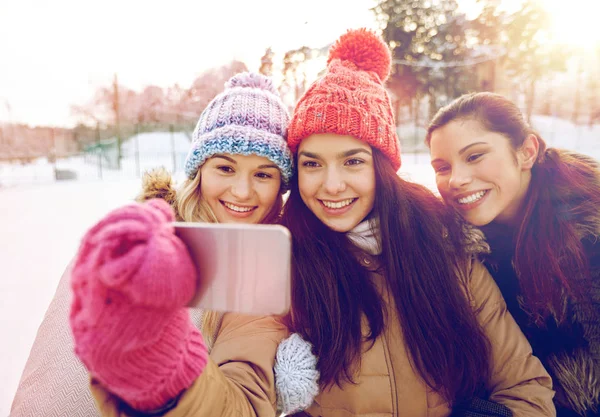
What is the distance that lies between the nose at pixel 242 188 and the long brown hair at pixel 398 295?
0.28 meters

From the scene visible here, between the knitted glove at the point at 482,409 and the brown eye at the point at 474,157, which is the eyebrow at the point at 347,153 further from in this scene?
the knitted glove at the point at 482,409

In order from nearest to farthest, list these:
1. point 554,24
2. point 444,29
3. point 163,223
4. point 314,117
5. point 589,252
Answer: point 163,223 → point 314,117 → point 589,252 → point 554,24 → point 444,29

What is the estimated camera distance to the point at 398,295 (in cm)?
168

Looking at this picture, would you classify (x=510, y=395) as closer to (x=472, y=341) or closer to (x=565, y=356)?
(x=472, y=341)

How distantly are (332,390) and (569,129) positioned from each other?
85.3 ft

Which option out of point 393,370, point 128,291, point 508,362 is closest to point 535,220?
point 508,362

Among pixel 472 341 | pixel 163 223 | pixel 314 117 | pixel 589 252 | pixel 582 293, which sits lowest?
pixel 472 341

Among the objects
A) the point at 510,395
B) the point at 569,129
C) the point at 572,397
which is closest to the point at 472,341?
the point at 510,395

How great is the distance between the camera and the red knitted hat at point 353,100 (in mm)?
1697

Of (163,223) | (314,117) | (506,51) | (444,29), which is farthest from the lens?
(444,29)

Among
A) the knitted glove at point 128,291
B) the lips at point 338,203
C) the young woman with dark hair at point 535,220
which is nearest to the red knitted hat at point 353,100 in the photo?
the lips at point 338,203

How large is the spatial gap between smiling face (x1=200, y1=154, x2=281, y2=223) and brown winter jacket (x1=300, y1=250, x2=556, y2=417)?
0.78 m

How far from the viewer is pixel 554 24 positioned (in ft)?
55.4

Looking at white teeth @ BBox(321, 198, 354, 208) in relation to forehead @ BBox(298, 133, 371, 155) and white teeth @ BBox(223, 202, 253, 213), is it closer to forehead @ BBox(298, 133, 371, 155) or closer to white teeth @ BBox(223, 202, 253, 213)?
forehead @ BBox(298, 133, 371, 155)
